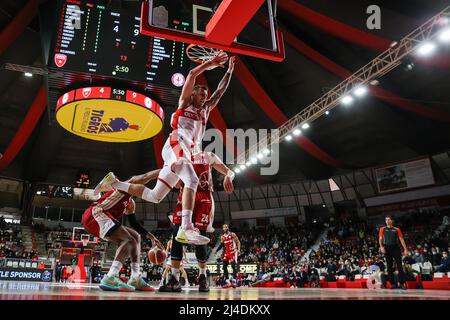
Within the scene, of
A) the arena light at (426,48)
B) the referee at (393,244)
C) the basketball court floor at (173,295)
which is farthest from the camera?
the arena light at (426,48)

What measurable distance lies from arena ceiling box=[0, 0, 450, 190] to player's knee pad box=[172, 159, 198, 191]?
10.0 metres

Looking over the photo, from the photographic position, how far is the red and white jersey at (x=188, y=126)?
4430 mm

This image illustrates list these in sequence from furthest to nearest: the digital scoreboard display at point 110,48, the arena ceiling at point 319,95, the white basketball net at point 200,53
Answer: the arena ceiling at point 319,95
the digital scoreboard display at point 110,48
the white basketball net at point 200,53

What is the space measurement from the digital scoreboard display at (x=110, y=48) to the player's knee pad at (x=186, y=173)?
701cm

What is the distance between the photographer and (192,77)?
4449 millimetres

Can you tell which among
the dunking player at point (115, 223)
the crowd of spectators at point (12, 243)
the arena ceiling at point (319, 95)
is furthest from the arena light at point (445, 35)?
the crowd of spectators at point (12, 243)

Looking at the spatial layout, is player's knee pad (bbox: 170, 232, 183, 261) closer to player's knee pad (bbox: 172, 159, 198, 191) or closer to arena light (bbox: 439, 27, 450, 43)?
player's knee pad (bbox: 172, 159, 198, 191)

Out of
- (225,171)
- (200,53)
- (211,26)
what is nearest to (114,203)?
(225,171)

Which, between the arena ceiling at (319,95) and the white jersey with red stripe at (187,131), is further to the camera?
the arena ceiling at (319,95)

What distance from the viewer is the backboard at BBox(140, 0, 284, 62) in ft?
23.7

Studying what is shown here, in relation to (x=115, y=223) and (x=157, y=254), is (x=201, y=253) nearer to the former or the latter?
(x=157, y=254)

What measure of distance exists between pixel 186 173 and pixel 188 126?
65 centimetres

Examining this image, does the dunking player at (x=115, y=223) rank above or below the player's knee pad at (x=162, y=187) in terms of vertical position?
below

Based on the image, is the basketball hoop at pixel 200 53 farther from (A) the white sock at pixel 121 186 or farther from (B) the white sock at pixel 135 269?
(B) the white sock at pixel 135 269
